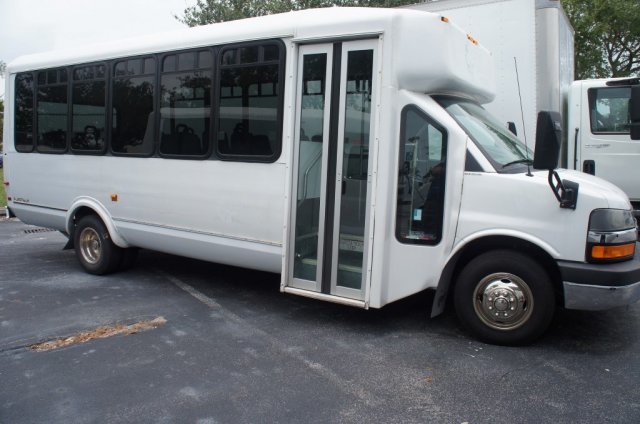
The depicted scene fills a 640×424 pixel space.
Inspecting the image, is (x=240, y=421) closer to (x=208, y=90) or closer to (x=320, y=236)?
(x=320, y=236)

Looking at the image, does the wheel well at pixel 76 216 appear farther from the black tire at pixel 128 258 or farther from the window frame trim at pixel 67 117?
the window frame trim at pixel 67 117

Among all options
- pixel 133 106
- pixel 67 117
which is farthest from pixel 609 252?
pixel 67 117

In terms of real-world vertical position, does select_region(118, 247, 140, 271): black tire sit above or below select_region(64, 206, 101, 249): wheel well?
below

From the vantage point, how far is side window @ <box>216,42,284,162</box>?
535cm

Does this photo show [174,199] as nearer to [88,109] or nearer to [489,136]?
[88,109]

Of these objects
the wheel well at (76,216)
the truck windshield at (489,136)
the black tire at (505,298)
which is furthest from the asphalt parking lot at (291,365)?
the truck windshield at (489,136)

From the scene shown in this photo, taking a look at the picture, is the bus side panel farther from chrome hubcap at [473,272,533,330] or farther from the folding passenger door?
chrome hubcap at [473,272,533,330]

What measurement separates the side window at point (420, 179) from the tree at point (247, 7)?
1723 centimetres

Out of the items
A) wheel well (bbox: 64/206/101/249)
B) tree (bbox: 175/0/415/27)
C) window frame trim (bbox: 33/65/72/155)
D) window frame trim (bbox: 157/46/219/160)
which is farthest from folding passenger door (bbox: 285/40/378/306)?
tree (bbox: 175/0/415/27)

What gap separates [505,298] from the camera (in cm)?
444

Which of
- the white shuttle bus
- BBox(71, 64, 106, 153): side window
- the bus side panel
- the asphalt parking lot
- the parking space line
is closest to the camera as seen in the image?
the asphalt parking lot

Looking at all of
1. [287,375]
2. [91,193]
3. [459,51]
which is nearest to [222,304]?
[287,375]

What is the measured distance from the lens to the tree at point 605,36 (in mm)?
20922

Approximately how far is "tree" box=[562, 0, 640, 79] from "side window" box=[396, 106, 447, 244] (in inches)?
777
